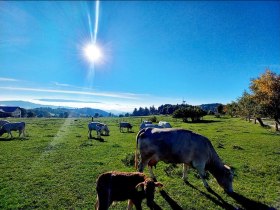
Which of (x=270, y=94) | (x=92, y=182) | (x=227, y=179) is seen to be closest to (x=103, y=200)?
(x=92, y=182)

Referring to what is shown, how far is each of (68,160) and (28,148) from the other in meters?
6.75

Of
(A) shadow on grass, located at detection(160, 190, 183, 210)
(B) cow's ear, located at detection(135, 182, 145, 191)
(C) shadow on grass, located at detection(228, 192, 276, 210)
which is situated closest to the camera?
(B) cow's ear, located at detection(135, 182, 145, 191)

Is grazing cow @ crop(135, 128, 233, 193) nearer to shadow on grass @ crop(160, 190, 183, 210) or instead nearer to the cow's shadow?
the cow's shadow

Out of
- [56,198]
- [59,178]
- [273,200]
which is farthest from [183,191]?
[59,178]

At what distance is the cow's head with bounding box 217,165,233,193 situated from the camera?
12289 mm

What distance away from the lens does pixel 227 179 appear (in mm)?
12320

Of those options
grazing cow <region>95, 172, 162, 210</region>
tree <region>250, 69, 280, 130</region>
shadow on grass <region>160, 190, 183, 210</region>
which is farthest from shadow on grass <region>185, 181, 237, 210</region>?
tree <region>250, 69, 280, 130</region>

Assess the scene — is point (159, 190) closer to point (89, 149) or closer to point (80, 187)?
point (80, 187)

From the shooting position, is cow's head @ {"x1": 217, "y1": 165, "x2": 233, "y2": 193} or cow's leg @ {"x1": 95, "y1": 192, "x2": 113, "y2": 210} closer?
cow's leg @ {"x1": 95, "y1": 192, "x2": 113, "y2": 210}

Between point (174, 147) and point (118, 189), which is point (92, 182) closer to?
point (174, 147)

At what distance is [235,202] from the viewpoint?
37.3 feet

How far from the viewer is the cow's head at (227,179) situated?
12.3 m

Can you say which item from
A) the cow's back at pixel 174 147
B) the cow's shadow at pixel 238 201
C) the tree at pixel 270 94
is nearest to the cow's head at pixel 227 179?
the cow's shadow at pixel 238 201

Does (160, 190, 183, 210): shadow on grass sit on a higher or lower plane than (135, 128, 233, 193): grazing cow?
lower
